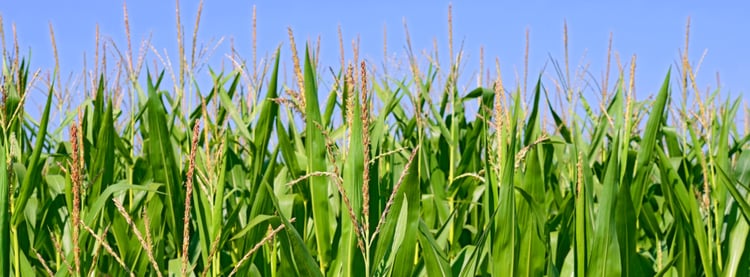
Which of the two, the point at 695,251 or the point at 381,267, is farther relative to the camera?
the point at 695,251

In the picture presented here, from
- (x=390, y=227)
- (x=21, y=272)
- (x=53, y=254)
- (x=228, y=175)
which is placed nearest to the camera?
(x=390, y=227)

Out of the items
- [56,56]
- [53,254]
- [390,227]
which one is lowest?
[53,254]

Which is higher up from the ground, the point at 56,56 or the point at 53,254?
the point at 56,56

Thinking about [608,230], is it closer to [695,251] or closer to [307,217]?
[695,251]

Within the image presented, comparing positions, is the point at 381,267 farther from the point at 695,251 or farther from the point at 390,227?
the point at 695,251

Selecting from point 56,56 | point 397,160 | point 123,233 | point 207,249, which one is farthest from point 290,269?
point 56,56

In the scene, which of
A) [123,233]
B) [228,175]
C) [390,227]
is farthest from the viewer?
[228,175]

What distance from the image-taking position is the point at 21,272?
1.97 metres

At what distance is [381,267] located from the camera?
1455 millimetres

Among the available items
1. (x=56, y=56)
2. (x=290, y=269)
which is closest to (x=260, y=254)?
(x=290, y=269)

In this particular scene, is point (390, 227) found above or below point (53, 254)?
above

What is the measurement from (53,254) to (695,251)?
6.33ft

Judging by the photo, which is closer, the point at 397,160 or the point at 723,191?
the point at 723,191

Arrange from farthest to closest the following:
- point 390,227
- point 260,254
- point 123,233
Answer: point 123,233 < point 260,254 < point 390,227
